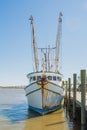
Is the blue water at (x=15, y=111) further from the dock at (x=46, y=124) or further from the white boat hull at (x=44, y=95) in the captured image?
the dock at (x=46, y=124)

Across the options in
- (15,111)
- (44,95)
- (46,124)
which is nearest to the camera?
(46,124)

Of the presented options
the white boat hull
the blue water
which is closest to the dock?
the white boat hull

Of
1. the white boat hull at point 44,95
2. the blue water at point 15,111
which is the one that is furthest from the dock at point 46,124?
the blue water at point 15,111

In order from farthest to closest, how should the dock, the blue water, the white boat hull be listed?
the blue water, the white boat hull, the dock

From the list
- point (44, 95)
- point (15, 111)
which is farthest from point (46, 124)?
point (15, 111)

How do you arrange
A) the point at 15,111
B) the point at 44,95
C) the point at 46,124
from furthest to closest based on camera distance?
the point at 15,111 < the point at 44,95 < the point at 46,124

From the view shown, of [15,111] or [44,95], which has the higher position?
[44,95]

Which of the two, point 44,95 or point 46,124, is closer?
point 46,124

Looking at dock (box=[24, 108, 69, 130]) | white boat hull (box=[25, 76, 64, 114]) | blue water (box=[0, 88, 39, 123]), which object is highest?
white boat hull (box=[25, 76, 64, 114])

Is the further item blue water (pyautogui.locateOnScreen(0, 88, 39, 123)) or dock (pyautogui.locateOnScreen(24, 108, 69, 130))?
blue water (pyautogui.locateOnScreen(0, 88, 39, 123))

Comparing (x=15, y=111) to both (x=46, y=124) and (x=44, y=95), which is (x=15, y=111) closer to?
(x=44, y=95)

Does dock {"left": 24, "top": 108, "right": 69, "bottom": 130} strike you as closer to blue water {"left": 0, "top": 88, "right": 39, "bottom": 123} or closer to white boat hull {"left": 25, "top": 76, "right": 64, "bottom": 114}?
white boat hull {"left": 25, "top": 76, "right": 64, "bottom": 114}

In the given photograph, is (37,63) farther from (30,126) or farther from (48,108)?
(30,126)

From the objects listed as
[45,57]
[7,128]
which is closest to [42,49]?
[45,57]
